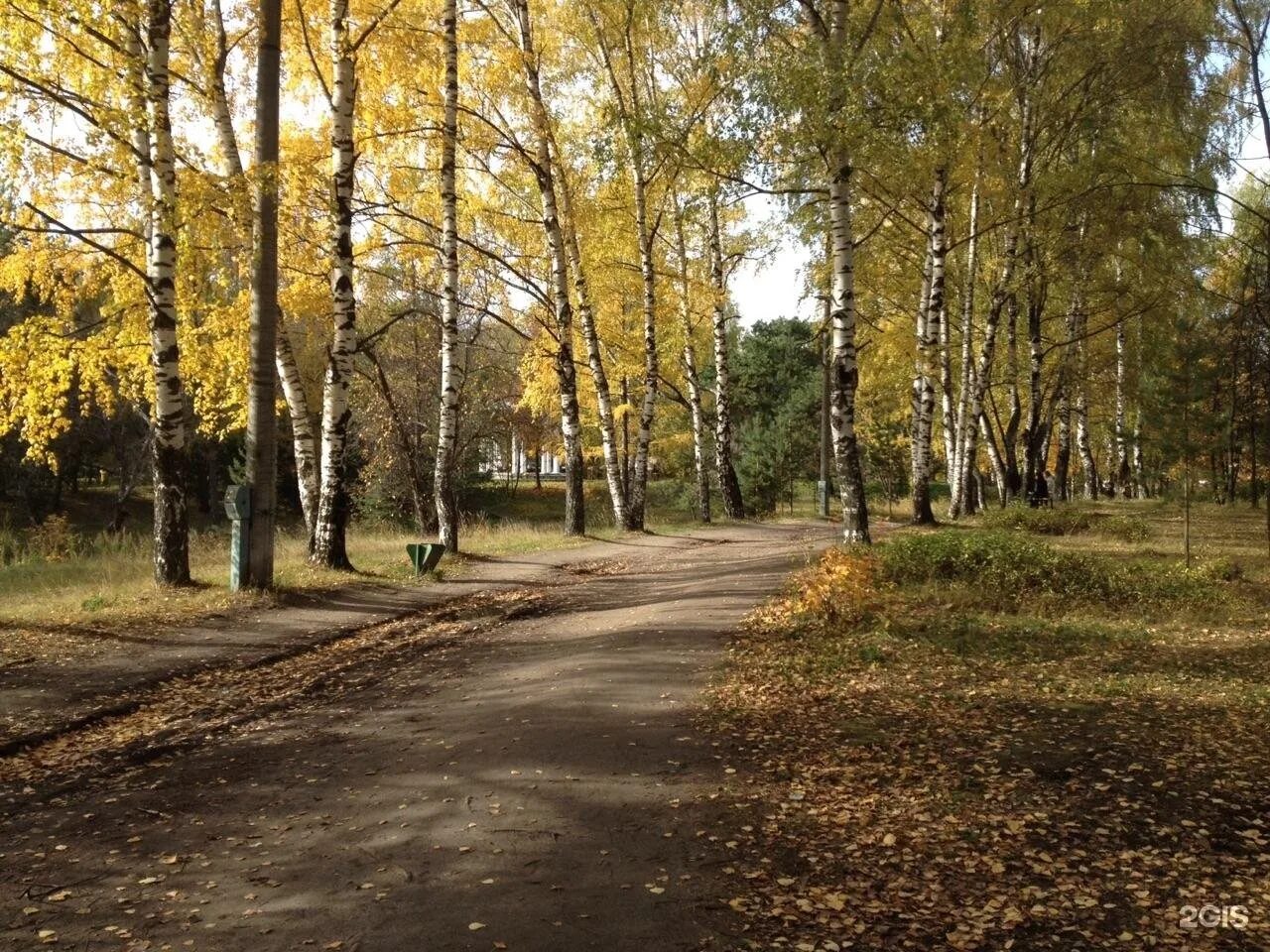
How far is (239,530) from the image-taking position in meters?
12.1

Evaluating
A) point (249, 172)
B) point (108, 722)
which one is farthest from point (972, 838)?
point (249, 172)

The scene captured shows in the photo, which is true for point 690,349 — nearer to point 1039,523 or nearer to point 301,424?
point 1039,523

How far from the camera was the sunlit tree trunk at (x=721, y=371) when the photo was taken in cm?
2714

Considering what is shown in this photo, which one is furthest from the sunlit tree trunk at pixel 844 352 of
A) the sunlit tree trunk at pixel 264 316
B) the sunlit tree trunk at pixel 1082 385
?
the sunlit tree trunk at pixel 1082 385

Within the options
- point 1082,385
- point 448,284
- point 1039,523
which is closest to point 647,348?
point 448,284

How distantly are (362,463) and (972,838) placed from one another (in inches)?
1313

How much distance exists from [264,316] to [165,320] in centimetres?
118

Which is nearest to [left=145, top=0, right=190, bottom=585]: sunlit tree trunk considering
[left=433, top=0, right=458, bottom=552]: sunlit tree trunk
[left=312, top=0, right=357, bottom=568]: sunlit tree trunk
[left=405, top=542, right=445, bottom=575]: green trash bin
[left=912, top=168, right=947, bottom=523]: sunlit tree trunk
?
[left=312, top=0, right=357, bottom=568]: sunlit tree trunk

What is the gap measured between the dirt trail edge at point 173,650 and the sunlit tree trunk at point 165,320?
1.84m

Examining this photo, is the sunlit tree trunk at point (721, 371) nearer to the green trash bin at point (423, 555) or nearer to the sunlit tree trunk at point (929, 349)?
the sunlit tree trunk at point (929, 349)

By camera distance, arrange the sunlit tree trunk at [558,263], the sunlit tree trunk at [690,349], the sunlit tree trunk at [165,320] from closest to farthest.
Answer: the sunlit tree trunk at [165,320] < the sunlit tree trunk at [558,263] < the sunlit tree trunk at [690,349]

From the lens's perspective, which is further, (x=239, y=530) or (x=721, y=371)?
(x=721, y=371)

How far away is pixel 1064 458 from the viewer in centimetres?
3328

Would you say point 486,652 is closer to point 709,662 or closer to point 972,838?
point 709,662
